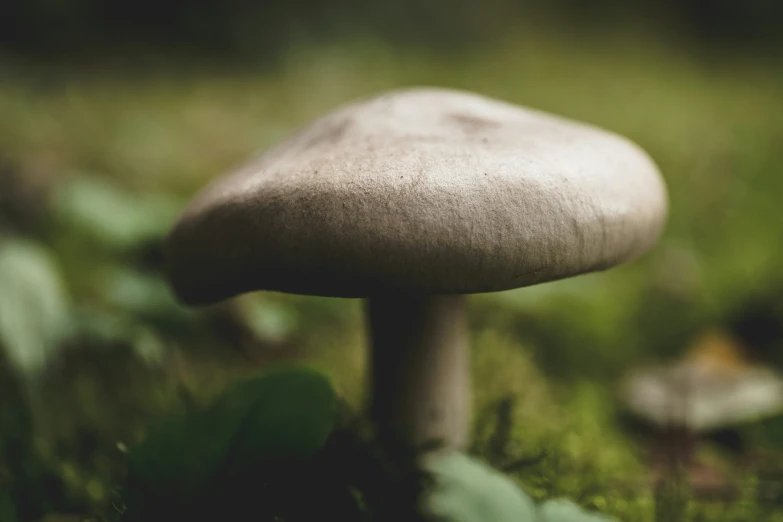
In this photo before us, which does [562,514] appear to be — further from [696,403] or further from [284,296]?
[284,296]

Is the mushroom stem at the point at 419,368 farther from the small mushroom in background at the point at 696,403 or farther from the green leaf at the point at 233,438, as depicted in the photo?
the small mushroom in background at the point at 696,403

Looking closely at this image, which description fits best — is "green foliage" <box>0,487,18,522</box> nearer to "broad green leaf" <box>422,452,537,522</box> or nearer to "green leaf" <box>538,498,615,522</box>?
"broad green leaf" <box>422,452,537,522</box>

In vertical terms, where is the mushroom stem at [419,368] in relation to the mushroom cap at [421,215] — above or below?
below

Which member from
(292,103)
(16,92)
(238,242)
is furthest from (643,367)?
(16,92)

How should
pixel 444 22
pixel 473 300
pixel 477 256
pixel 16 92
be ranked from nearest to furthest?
pixel 477 256, pixel 473 300, pixel 16 92, pixel 444 22

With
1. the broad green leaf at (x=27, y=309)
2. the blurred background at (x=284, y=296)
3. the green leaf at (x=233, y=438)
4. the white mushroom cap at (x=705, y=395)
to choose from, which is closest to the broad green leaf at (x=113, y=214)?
the blurred background at (x=284, y=296)

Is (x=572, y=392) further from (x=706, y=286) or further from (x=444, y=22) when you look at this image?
(x=444, y=22)

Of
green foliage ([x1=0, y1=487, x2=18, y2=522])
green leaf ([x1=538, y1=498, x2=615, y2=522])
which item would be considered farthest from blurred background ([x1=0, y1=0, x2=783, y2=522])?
green leaf ([x1=538, y1=498, x2=615, y2=522])
